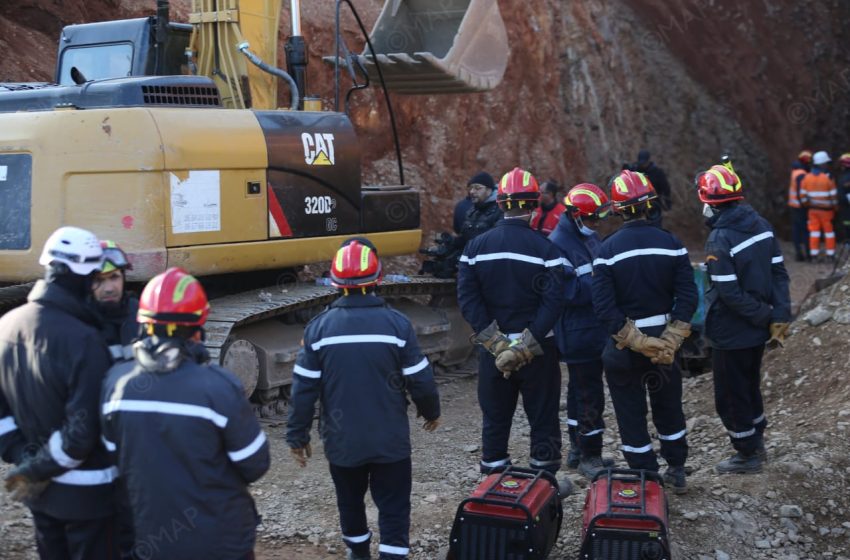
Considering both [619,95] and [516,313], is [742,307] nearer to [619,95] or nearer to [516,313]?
[516,313]

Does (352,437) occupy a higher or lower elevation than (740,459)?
higher

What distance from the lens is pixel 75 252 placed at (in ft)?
15.0

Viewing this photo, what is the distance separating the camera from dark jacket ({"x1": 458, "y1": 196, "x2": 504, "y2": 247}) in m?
9.82

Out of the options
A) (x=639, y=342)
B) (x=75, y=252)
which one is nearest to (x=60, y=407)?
(x=75, y=252)

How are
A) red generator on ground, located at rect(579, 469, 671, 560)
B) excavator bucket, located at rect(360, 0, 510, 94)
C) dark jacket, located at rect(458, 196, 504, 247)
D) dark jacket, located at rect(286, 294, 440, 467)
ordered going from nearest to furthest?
1. dark jacket, located at rect(286, 294, 440, 467)
2. red generator on ground, located at rect(579, 469, 671, 560)
3. dark jacket, located at rect(458, 196, 504, 247)
4. excavator bucket, located at rect(360, 0, 510, 94)

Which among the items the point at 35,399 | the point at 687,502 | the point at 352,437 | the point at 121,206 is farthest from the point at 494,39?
the point at 35,399

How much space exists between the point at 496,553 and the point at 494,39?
6.52 m

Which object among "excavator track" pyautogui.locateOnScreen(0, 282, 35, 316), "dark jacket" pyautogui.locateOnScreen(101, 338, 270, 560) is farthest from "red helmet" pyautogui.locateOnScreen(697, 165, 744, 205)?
"excavator track" pyautogui.locateOnScreen(0, 282, 35, 316)

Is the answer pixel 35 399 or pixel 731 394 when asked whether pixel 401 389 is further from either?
pixel 731 394

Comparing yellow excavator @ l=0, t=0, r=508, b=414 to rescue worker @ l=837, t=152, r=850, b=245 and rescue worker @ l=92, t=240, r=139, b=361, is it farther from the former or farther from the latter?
rescue worker @ l=837, t=152, r=850, b=245

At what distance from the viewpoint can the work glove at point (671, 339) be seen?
21.5ft

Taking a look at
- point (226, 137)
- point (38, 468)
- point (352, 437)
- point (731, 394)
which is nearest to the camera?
point (38, 468)

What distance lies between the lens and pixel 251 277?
9234 mm

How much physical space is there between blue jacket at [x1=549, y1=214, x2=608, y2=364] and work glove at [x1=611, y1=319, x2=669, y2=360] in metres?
0.72
